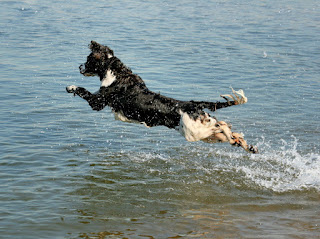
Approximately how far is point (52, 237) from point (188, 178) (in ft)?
8.14

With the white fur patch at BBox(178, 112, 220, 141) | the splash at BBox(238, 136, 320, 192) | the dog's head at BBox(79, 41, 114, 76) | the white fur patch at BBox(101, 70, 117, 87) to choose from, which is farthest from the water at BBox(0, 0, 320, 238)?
the dog's head at BBox(79, 41, 114, 76)

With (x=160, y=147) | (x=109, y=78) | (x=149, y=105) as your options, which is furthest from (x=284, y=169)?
(x=109, y=78)

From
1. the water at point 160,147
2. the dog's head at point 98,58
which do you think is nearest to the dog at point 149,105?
the dog's head at point 98,58

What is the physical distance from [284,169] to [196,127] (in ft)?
7.10

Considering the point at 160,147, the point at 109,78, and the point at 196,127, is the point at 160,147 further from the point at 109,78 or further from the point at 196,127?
the point at 196,127

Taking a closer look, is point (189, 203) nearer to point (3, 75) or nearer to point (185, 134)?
point (185, 134)

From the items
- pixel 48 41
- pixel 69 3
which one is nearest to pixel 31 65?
pixel 48 41

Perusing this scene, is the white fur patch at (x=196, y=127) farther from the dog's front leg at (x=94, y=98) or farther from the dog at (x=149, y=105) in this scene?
the dog's front leg at (x=94, y=98)

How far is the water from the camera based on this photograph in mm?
6164

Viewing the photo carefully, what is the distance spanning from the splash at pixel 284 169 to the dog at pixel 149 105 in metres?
0.95

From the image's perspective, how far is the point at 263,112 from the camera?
34.3ft

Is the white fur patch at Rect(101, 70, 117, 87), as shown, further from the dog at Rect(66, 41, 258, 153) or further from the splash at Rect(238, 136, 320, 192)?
the splash at Rect(238, 136, 320, 192)

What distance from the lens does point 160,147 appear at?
8703mm

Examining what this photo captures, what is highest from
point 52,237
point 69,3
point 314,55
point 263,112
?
point 69,3
